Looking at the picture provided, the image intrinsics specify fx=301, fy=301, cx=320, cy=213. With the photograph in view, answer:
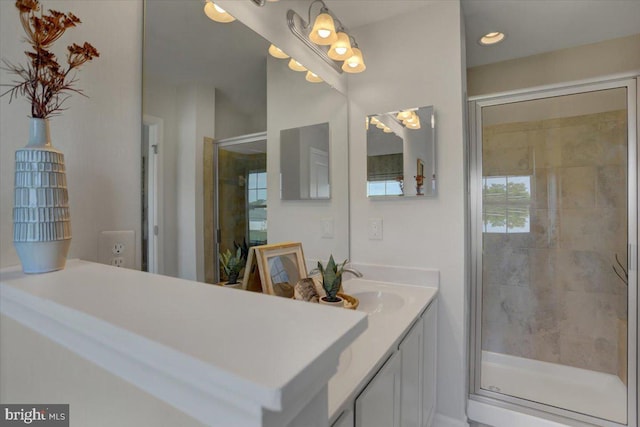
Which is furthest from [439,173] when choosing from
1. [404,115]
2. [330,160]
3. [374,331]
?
[374,331]

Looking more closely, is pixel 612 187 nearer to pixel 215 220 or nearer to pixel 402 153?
pixel 402 153

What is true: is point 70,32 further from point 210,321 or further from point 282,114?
point 210,321

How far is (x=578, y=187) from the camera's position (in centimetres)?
205

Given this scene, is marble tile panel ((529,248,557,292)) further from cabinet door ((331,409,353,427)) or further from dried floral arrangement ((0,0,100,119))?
dried floral arrangement ((0,0,100,119))

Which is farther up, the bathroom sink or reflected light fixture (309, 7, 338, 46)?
reflected light fixture (309, 7, 338, 46)

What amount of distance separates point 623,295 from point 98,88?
2.67 meters

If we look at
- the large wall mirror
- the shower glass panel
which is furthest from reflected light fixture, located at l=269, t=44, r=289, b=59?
the shower glass panel

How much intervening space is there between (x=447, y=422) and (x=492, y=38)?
232 centimetres

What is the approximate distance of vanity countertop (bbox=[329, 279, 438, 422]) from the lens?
72cm

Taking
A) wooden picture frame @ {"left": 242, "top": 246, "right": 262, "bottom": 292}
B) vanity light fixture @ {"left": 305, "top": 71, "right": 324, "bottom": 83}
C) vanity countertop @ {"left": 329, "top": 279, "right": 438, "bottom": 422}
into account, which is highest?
vanity light fixture @ {"left": 305, "top": 71, "right": 324, "bottom": 83}

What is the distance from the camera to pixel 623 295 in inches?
69.0

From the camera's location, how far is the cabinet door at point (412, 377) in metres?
1.09

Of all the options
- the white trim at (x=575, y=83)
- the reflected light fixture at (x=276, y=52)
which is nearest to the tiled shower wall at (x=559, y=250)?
the white trim at (x=575, y=83)

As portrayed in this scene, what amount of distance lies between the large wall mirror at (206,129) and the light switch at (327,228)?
0.21 metres
